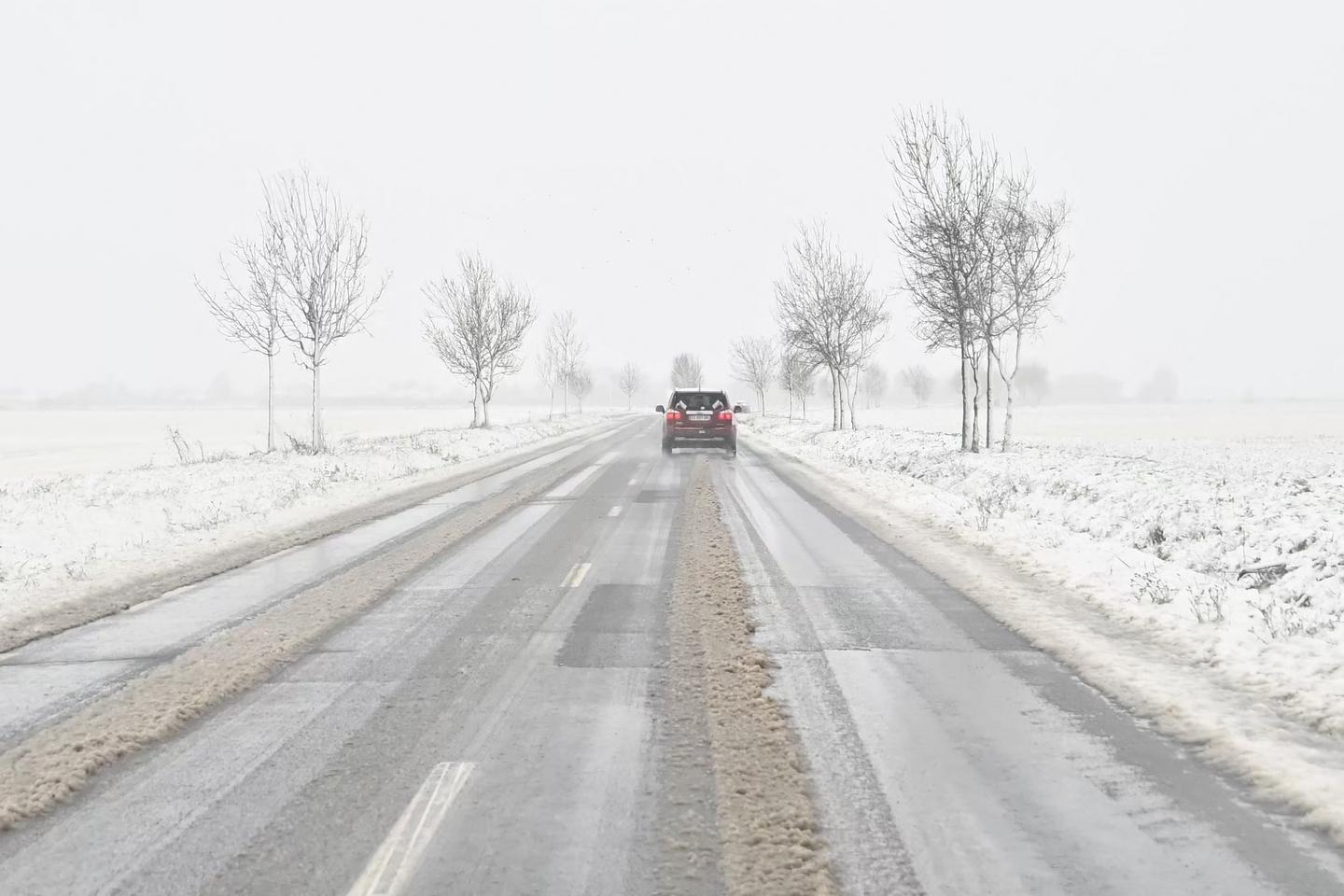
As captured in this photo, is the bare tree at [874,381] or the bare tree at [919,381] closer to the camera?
the bare tree at [874,381]

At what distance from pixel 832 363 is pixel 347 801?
107 ft

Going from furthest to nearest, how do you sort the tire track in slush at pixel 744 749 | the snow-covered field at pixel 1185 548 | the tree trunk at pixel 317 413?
the tree trunk at pixel 317 413 → the snow-covered field at pixel 1185 548 → the tire track in slush at pixel 744 749

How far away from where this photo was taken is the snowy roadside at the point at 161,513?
8.08m

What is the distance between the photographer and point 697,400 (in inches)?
927

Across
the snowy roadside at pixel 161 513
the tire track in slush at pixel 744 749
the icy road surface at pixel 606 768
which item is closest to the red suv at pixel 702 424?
the snowy roadside at pixel 161 513

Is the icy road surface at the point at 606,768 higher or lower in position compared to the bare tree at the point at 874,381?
lower

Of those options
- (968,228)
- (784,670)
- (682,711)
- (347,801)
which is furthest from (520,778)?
(968,228)

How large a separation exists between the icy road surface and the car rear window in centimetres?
1673

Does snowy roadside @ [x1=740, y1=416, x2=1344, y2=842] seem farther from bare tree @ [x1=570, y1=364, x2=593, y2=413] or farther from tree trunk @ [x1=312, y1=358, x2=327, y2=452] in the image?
bare tree @ [x1=570, y1=364, x2=593, y2=413]

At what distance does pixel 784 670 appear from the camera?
4.92 m

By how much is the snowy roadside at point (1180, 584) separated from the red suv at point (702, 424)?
850 centimetres

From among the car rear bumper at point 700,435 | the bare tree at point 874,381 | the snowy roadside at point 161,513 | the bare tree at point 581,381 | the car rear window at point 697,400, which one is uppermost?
the bare tree at point 874,381

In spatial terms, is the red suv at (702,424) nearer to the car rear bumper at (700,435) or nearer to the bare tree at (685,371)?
→ the car rear bumper at (700,435)

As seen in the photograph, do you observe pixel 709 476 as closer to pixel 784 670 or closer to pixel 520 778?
pixel 784 670
